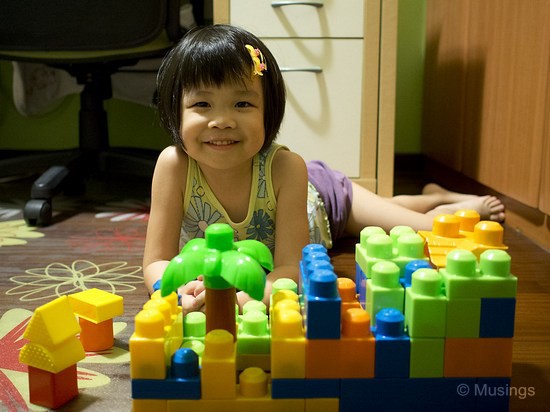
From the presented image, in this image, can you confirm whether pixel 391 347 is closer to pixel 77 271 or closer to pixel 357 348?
pixel 357 348

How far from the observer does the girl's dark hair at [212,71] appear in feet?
2.80

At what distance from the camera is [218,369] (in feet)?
1.86

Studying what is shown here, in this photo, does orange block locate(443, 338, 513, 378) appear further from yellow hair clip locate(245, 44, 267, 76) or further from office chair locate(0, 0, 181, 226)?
office chair locate(0, 0, 181, 226)

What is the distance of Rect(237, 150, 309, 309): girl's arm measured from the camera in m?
0.93

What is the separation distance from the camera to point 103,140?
1829 mm

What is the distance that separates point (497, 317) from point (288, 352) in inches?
7.6

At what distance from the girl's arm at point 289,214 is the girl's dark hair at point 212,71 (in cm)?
6

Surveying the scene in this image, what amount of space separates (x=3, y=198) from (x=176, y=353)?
1.38 metres

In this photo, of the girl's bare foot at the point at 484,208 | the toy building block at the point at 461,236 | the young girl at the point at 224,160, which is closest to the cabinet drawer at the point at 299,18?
the girl's bare foot at the point at 484,208

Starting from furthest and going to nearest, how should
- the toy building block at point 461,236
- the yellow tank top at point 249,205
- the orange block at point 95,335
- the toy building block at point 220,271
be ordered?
the yellow tank top at point 249,205 < the orange block at point 95,335 < the toy building block at point 461,236 < the toy building block at point 220,271

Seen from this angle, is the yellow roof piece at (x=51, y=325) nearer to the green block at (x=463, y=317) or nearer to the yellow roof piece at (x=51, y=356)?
the yellow roof piece at (x=51, y=356)

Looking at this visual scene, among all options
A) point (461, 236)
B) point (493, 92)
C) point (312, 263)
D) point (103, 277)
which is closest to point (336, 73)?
point (493, 92)

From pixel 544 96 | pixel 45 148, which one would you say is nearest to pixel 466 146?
pixel 544 96

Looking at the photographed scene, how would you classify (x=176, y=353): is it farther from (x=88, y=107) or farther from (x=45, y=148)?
(x=45, y=148)
